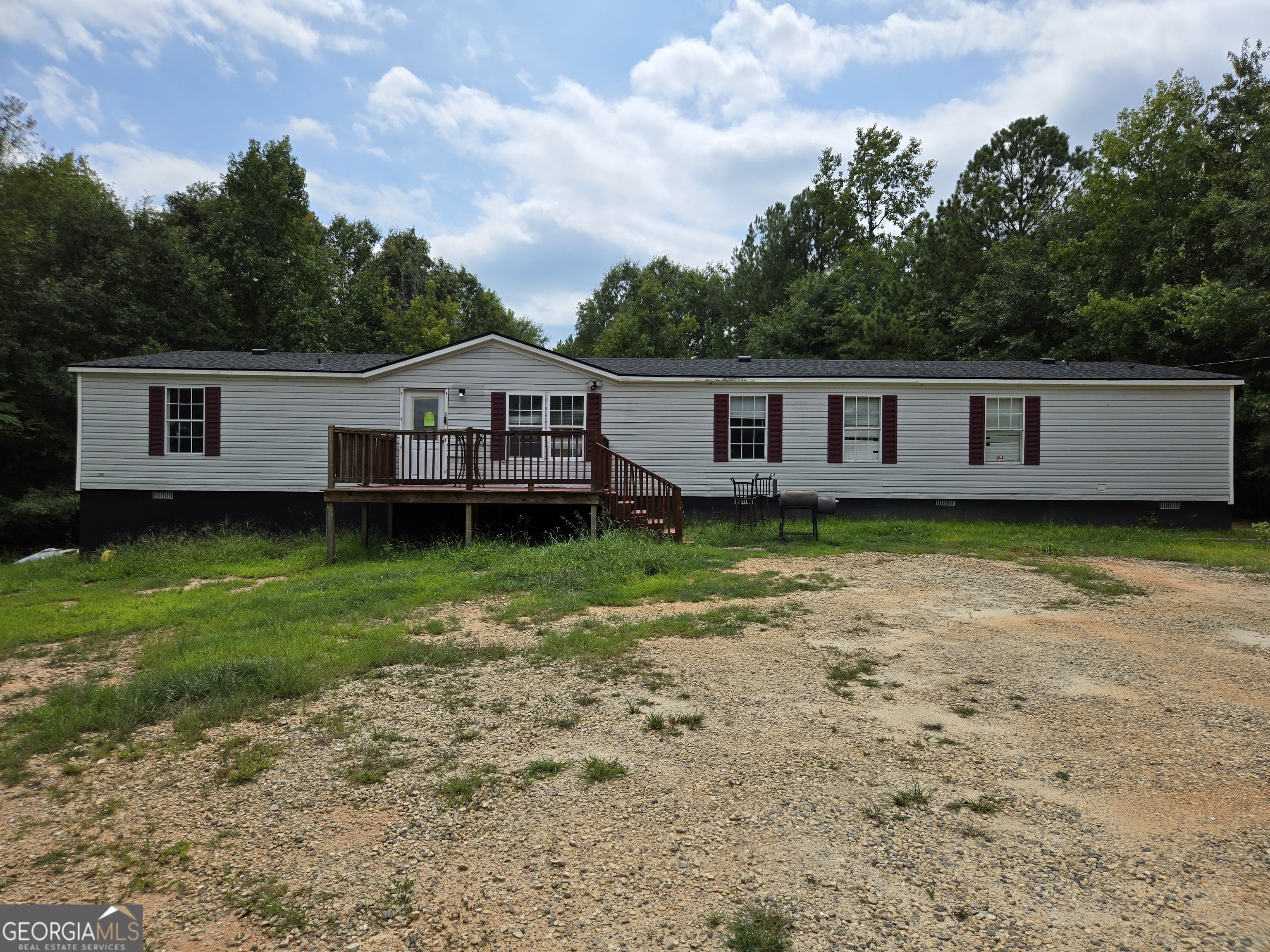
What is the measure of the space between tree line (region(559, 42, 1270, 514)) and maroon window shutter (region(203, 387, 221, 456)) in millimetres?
20012

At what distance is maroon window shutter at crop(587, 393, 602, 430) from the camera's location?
1392 cm

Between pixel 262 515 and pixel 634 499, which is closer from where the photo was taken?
pixel 634 499

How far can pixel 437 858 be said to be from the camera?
2.61 meters

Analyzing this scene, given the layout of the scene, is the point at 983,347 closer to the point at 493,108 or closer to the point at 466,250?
the point at 493,108

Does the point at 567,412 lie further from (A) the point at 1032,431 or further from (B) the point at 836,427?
(A) the point at 1032,431

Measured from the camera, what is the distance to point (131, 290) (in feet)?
63.6

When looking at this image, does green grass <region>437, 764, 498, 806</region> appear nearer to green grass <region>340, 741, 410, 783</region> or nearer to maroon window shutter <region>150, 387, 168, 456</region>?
green grass <region>340, 741, 410, 783</region>

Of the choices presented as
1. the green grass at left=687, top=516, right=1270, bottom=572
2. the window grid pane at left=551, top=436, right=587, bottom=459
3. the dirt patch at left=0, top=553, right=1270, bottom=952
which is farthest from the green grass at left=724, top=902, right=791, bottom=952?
the window grid pane at left=551, top=436, right=587, bottom=459

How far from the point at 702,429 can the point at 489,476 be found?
187 inches

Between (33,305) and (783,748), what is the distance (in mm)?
22504

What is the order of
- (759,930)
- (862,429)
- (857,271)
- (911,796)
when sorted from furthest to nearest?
(857,271) → (862,429) → (911,796) → (759,930)

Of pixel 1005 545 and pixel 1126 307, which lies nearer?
pixel 1005 545

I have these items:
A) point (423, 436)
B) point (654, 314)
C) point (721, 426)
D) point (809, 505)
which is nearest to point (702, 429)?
point (721, 426)

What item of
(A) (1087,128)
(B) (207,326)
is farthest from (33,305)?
(A) (1087,128)
